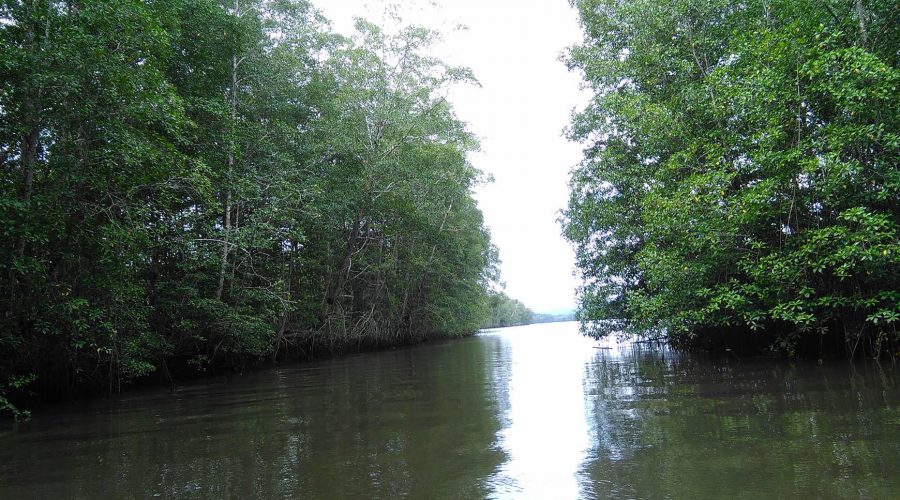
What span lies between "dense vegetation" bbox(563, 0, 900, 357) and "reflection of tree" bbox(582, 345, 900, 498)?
1.64 metres

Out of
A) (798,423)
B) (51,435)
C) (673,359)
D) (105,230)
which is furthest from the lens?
(673,359)

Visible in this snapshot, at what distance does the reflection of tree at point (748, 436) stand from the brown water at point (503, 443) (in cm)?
2

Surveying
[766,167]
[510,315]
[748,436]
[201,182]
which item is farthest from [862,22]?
[510,315]

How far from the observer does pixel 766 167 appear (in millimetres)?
8258

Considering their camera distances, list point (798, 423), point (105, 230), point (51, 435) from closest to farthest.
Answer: point (798, 423) < point (51, 435) < point (105, 230)

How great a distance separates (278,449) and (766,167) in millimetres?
8749

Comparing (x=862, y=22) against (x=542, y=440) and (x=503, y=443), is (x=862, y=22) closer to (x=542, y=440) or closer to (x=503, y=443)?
(x=542, y=440)

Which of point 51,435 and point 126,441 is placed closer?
point 126,441

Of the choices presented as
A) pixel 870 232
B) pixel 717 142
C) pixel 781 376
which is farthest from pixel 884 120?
pixel 781 376

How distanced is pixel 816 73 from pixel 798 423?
5.73 meters

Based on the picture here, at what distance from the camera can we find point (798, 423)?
4.46 m

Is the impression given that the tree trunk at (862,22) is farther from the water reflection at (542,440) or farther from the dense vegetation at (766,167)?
the water reflection at (542,440)

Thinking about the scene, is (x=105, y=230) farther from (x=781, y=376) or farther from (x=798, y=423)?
(x=781, y=376)

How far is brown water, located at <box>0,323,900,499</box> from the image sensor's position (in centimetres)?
327
